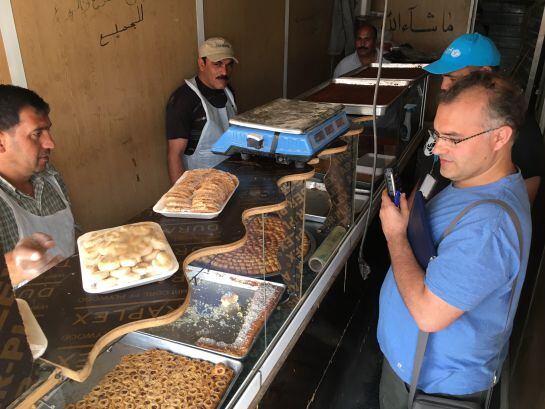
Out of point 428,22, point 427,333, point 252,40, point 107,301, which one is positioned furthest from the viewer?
point 428,22

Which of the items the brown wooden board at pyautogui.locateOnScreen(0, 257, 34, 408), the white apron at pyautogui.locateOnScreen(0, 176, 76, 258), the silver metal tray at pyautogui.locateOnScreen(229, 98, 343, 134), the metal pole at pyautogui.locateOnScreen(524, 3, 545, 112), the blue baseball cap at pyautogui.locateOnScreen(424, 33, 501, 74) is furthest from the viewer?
the metal pole at pyautogui.locateOnScreen(524, 3, 545, 112)

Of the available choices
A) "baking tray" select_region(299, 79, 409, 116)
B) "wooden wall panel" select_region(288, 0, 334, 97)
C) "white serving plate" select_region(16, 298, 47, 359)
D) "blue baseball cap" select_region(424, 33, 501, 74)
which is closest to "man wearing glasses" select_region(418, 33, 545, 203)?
"blue baseball cap" select_region(424, 33, 501, 74)

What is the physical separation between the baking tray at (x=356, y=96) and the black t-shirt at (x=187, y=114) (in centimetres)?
88

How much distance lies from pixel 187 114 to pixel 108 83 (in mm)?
569

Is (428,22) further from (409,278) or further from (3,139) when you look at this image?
(3,139)

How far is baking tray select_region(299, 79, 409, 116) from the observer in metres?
2.28

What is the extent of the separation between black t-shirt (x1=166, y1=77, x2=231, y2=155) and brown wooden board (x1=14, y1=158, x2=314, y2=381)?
1.80m

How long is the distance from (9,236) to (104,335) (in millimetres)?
1121

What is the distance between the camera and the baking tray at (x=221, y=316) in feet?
5.07

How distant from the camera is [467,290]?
128 cm

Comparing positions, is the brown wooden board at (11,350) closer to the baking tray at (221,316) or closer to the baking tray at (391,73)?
the baking tray at (221,316)

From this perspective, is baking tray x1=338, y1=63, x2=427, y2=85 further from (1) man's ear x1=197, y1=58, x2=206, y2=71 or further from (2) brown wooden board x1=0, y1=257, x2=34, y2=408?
(2) brown wooden board x1=0, y1=257, x2=34, y2=408

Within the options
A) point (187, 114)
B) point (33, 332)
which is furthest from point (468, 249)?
point (187, 114)

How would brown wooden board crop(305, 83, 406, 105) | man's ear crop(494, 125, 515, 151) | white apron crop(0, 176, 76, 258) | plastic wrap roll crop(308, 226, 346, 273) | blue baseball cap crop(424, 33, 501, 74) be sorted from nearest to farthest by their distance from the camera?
man's ear crop(494, 125, 515, 151), white apron crop(0, 176, 76, 258), plastic wrap roll crop(308, 226, 346, 273), blue baseball cap crop(424, 33, 501, 74), brown wooden board crop(305, 83, 406, 105)
